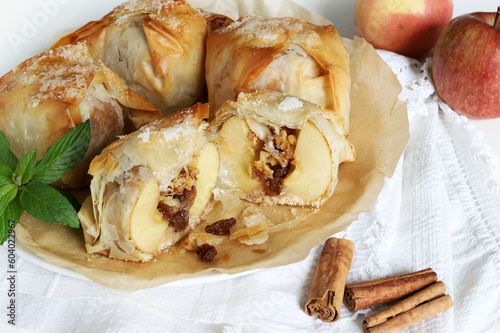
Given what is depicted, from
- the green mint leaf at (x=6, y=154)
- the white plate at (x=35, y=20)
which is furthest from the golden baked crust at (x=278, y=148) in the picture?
the white plate at (x=35, y=20)

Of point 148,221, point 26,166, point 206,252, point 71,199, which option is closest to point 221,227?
point 206,252

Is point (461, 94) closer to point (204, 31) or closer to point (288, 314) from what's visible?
point (204, 31)

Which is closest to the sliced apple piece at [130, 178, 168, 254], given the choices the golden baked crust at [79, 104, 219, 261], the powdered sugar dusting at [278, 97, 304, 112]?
the golden baked crust at [79, 104, 219, 261]

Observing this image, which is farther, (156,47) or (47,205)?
(156,47)

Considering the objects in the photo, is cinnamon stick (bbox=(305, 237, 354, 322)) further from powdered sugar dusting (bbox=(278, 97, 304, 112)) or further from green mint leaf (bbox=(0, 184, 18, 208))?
green mint leaf (bbox=(0, 184, 18, 208))

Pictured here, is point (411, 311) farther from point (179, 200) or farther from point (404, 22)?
point (404, 22)

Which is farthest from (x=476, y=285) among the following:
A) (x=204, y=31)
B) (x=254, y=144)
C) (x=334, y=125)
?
(x=204, y=31)
